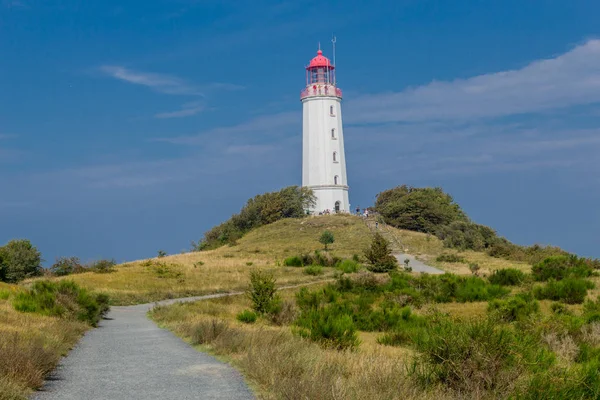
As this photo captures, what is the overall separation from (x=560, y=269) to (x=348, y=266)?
12524 mm

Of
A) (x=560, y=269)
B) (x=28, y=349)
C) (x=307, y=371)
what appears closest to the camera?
(x=307, y=371)

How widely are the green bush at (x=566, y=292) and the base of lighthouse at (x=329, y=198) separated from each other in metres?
41.9

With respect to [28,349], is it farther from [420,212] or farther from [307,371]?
[420,212]

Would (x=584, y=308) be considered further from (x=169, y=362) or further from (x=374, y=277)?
(x=169, y=362)

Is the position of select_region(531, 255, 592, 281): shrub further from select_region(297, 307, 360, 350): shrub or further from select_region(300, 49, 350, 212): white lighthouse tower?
select_region(300, 49, 350, 212): white lighthouse tower

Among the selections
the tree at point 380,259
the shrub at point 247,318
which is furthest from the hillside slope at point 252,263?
the shrub at point 247,318

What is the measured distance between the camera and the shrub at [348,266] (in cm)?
3992

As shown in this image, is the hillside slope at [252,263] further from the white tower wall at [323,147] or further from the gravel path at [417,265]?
the white tower wall at [323,147]

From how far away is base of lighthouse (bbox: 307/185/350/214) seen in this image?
68062 mm

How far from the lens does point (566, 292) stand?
25422 mm

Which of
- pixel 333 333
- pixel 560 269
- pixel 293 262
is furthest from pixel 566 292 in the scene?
pixel 293 262

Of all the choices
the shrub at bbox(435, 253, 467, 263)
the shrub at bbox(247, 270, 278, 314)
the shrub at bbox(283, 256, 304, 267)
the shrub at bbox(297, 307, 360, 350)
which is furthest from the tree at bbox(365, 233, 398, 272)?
the shrub at bbox(297, 307, 360, 350)

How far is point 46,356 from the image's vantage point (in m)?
9.88

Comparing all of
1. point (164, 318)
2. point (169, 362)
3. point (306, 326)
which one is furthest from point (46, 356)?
point (164, 318)
